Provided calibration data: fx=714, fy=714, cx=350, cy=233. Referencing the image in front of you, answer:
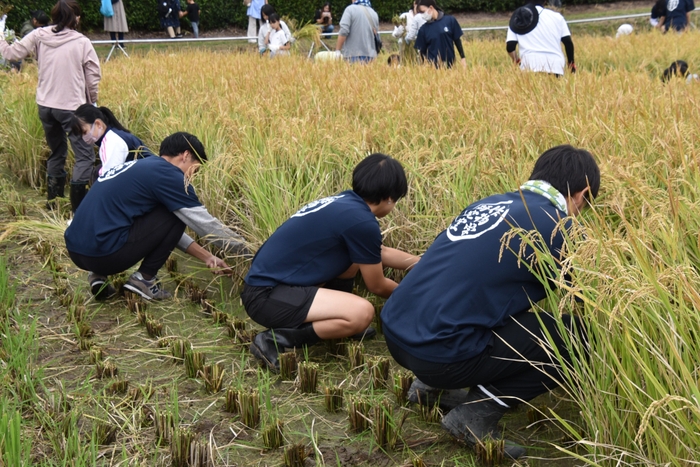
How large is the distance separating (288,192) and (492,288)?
1.81 metres

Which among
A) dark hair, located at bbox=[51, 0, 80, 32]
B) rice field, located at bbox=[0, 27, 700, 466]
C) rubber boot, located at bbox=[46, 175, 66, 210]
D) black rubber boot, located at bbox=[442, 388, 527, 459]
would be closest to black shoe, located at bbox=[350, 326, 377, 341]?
rice field, located at bbox=[0, 27, 700, 466]

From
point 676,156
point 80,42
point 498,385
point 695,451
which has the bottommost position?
point 498,385

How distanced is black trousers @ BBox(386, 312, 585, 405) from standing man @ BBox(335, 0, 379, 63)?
645 cm

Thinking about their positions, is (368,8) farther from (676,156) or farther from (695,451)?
(695,451)

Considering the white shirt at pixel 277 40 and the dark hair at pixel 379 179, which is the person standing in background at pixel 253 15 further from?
the dark hair at pixel 379 179

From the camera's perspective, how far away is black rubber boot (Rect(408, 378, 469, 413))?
278 cm

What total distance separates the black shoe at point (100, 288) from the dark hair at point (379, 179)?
1691mm

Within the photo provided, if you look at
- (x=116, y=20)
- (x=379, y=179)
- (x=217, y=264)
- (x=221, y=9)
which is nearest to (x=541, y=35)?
(x=217, y=264)

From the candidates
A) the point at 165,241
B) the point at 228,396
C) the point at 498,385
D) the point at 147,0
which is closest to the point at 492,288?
the point at 498,385

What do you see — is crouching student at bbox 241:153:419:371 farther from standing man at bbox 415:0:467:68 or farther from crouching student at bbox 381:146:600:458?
standing man at bbox 415:0:467:68

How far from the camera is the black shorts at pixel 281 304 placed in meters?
3.14

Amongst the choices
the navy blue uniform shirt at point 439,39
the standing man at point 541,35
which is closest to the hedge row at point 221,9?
the navy blue uniform shirt at point 439,39

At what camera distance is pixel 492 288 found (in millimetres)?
2436

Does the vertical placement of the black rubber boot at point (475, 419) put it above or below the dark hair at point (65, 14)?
below
